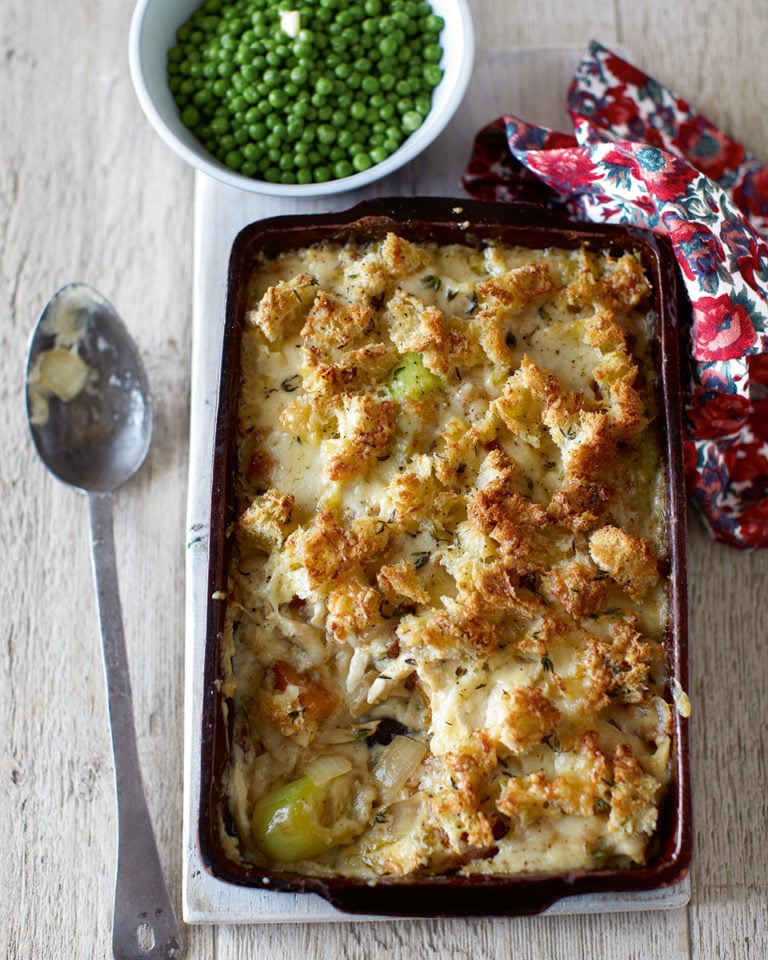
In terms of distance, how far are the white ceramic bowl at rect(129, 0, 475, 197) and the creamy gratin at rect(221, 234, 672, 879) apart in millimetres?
380

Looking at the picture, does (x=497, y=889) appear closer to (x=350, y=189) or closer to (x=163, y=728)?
(x=163, y=728)

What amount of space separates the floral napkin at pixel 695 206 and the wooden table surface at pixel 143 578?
0.58 feet

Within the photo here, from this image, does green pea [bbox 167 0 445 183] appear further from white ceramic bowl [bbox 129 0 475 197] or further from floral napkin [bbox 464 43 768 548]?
floral napkin [bbox 464 43 768 548]

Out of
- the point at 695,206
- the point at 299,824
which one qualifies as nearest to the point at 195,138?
the point at 695,206

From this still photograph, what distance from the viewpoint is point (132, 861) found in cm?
289

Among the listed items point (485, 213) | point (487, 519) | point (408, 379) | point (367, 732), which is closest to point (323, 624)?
point (367, 732)

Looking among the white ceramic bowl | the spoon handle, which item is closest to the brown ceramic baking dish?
the white ceramic bowl

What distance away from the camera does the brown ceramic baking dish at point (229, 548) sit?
7.97 feet

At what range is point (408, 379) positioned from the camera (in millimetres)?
2723

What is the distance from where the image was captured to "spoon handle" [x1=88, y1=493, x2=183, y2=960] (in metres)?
2.87

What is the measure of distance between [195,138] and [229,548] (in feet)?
4.57

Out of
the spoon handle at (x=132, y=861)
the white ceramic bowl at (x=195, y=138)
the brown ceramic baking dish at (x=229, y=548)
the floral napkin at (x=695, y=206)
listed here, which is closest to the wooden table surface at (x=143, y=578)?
the spoon handle at (x=132, y=861)

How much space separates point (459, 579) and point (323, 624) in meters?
0.36

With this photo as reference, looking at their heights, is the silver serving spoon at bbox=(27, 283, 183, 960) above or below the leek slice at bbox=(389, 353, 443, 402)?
below
